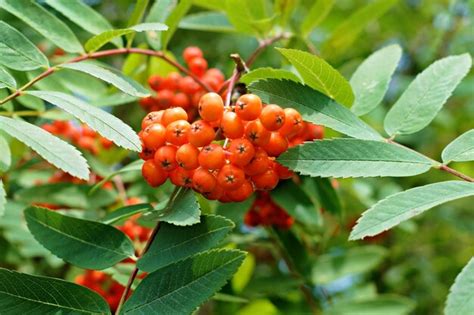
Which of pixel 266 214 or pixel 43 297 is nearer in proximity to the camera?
pixel 43 297

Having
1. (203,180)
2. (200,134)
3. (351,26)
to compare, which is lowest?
(203,180)

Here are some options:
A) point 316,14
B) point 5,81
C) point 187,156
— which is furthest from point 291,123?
point 316,14

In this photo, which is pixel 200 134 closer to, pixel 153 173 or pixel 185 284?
pixel 153 173

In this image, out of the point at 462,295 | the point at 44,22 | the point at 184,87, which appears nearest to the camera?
the point at 462,295

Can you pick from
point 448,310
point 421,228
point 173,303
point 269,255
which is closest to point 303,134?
point 173,303

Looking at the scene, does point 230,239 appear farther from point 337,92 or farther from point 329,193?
point 337,92
